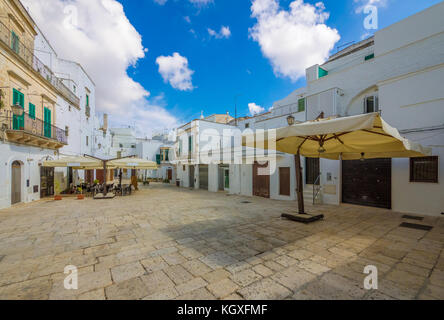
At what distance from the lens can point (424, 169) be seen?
7.45 meters

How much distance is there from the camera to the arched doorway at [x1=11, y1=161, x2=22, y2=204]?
9400mm

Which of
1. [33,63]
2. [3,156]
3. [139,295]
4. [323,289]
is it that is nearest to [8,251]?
[139,295]

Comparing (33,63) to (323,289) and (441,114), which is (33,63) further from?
(441,114)

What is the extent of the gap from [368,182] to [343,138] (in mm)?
4971

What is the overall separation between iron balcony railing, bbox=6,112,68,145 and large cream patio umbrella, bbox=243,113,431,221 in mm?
10973

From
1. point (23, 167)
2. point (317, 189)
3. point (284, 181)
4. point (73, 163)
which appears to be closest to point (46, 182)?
point (23, 167)

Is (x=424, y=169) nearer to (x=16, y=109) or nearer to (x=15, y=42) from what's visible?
(x=16, y=109)

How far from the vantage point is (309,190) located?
10672 millimetres

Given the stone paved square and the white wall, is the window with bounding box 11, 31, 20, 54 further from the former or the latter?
the stone paved square

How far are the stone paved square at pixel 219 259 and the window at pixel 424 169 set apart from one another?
1.96 metres

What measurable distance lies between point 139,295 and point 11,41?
13811 mm

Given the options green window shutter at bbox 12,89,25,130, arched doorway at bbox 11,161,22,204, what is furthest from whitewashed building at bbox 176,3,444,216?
green window shutter at bbox 12,89,25,130

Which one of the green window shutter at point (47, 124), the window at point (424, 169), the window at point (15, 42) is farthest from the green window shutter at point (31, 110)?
the window at point (424, 169)

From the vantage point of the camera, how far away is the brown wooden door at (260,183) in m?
12.2
